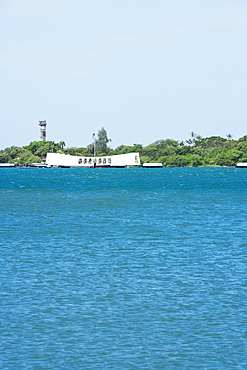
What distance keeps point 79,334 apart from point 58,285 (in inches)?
283

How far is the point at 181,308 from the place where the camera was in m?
24.9

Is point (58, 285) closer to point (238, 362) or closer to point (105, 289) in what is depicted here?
point (105, 289)

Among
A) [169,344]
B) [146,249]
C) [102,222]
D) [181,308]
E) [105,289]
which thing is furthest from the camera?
[102,222]

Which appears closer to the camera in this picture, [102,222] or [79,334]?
[79,334]

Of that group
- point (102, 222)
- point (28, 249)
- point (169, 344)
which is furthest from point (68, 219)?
point (169, 344)

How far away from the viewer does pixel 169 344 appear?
68.5 ft

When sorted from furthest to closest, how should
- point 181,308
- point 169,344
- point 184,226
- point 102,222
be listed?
1. point 102,222
2. point 184,226
3. point 181,308
4. point 169,344

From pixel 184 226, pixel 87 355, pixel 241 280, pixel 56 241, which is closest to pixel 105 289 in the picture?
pixel 241 280

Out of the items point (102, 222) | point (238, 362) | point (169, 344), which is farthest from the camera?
point (102, 222)

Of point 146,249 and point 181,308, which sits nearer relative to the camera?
point 181,308

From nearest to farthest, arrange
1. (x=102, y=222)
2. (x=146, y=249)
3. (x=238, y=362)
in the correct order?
(x=238, y=362), (x=146, y=249), (x=102, y=222)

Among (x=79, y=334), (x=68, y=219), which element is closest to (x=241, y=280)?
(x=79, y=334)

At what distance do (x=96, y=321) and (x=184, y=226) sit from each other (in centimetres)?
3169

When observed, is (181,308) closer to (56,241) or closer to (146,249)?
(146,249)
